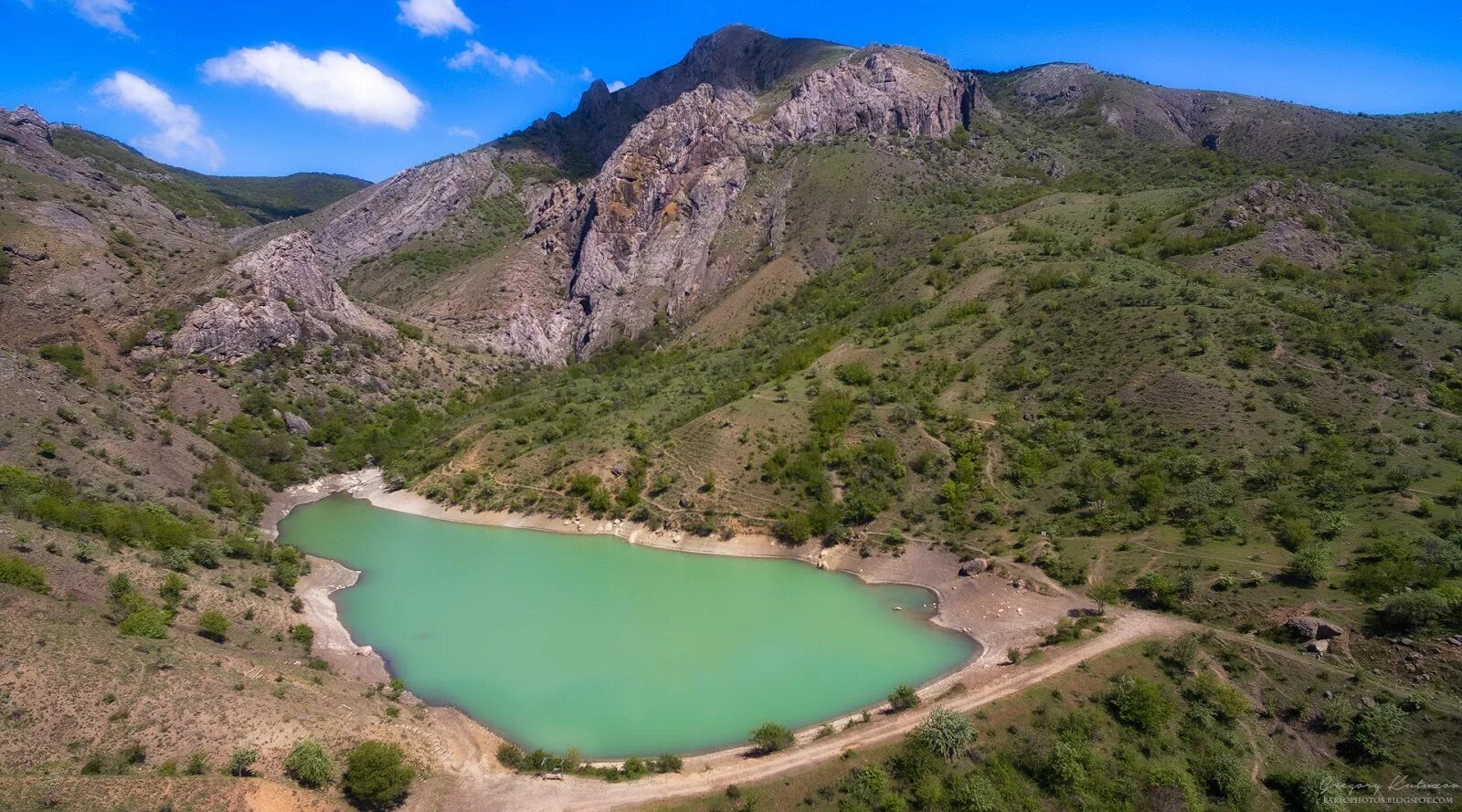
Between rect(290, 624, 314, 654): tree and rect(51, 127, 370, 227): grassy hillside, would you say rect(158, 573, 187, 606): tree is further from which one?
rect(51, 127, 370, 227): grassy hillside

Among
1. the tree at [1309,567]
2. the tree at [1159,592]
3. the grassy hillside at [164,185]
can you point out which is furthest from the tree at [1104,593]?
the grassy hillside at [164,185]

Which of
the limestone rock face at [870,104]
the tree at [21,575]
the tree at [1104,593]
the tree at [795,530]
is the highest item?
the limestone rock face at [870,104]

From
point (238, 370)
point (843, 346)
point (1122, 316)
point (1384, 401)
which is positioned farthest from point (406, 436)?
point (1384, 401)

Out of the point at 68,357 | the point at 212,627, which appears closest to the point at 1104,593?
the point at 212,627

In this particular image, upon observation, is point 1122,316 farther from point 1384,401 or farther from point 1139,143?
point 1139,143

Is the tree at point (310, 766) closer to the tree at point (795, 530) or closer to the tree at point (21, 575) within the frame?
the tree at point (21, 575)
